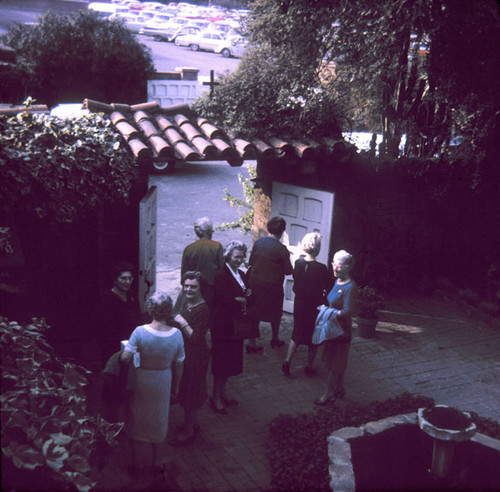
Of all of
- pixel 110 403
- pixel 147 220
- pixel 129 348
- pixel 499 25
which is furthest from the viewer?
pixel 499 25

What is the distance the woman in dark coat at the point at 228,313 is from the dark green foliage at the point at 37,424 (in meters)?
2.79

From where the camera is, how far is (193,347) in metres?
5.90

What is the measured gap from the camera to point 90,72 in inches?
746

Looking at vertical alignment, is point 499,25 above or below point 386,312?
above

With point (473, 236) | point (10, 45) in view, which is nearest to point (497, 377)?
point (473, 236)

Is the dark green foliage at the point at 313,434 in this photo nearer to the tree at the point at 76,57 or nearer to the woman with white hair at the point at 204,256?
the woman with white hair at the point at 204,256

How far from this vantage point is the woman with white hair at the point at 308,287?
718 cm

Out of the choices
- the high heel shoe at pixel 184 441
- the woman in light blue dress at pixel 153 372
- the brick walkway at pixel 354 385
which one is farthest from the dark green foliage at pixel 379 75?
the high heel shoe at pixel 184 441

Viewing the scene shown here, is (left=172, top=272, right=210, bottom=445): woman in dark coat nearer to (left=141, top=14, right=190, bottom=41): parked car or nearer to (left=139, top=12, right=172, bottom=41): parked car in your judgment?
(left=141, top=14, right=190, bottom=41): parked car

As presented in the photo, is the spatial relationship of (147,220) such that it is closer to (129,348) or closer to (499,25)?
(129,348)

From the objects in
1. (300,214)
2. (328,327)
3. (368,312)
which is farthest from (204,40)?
(328,327)

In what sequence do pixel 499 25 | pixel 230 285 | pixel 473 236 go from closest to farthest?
1. pixel 230 285
2. pixel 499 25
3. pixel 473 236

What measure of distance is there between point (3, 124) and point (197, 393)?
3.19m

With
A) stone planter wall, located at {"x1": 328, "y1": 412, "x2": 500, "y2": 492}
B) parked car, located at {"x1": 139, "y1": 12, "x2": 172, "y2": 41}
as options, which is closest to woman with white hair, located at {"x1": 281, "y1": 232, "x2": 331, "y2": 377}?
stone planter wall, located at {"x1": 328, "y1": 412, "x2": 500, "y2": 492}
